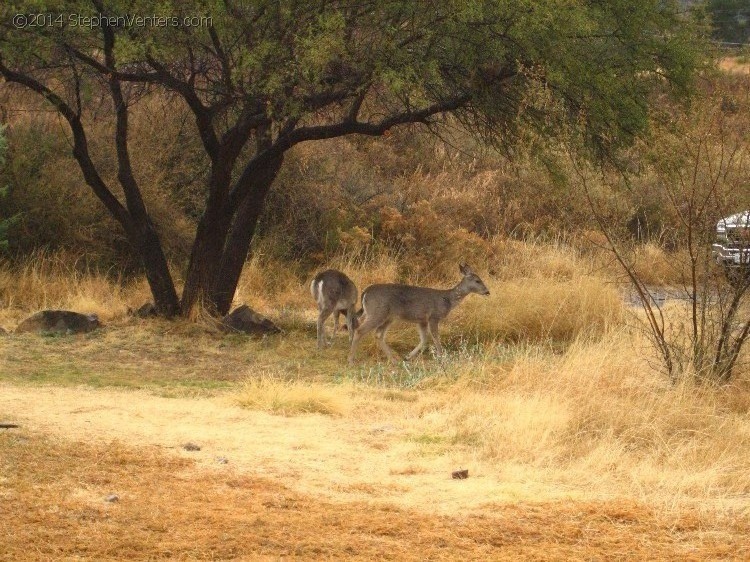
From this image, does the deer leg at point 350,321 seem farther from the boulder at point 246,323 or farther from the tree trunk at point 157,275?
the tree trunk at point 157,275

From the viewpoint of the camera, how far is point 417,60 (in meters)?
15.2

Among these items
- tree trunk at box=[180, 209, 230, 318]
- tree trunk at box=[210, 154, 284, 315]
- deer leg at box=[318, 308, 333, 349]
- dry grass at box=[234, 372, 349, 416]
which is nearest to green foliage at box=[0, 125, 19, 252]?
tree trunk at box=[180, 209, 230, 318]

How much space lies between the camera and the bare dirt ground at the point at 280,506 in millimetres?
7359

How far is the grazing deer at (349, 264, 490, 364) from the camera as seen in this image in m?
16.0

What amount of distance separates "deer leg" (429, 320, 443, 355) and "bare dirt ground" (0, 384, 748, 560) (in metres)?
5.27

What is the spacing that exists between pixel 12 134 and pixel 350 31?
8.62m

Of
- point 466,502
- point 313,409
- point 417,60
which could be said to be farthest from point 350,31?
point 466,502

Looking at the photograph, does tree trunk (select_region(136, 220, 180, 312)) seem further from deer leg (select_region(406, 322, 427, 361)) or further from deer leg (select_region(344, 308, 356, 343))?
deer leg (select_region(406, 322, 427, 361))

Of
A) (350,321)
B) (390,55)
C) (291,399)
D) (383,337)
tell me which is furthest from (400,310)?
(291,399)

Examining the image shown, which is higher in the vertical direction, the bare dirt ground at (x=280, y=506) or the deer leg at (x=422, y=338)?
the deer leg at (x=422, y=338)

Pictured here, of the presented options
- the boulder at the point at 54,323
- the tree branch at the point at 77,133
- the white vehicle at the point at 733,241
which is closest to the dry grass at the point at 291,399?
the white vehicle at the point at 733,241

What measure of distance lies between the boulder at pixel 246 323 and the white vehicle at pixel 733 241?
684cm

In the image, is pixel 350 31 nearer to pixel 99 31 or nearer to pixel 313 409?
pixel 99 31

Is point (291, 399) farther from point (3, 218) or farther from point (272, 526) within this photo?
point (3, 218)
